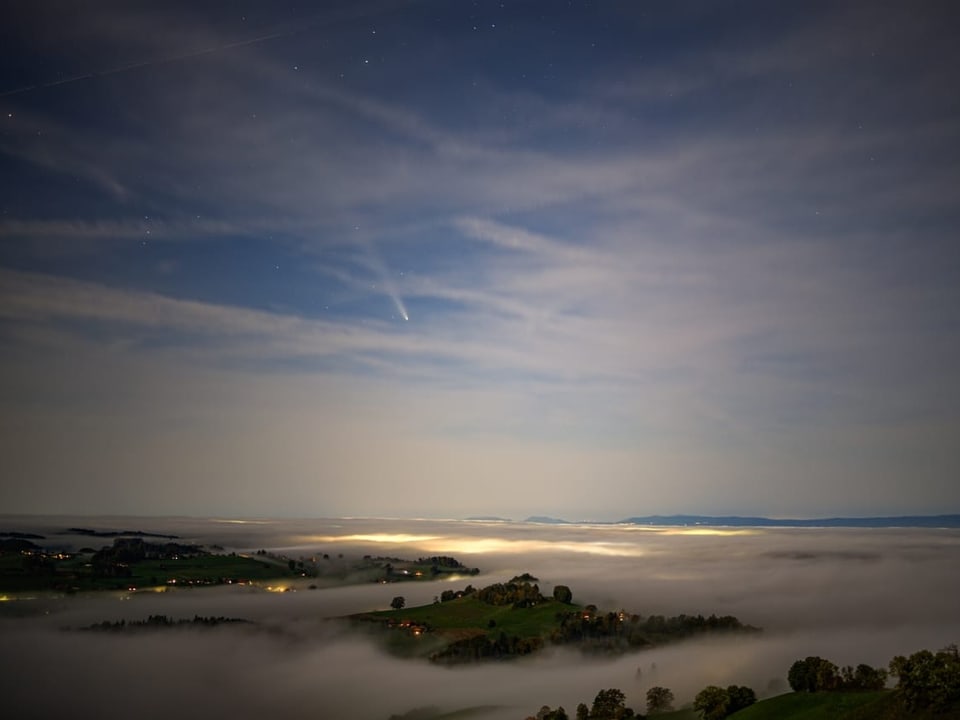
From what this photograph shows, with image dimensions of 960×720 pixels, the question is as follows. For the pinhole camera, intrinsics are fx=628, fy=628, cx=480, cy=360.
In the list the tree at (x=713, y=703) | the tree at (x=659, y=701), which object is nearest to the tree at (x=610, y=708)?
the tree at (x=659, y=701)

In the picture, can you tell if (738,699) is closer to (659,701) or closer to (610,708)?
(659,701)

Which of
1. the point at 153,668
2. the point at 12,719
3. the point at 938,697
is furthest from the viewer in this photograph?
the point at 153,668

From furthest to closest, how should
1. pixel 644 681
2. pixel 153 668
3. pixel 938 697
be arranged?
pixel 153 668, pixel 644 681, pixel 938 697

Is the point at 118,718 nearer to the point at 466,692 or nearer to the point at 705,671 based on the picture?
the point at 466,692

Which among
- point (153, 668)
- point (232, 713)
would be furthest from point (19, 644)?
point (232, 713)

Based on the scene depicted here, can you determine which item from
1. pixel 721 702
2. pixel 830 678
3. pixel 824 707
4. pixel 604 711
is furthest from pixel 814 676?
pixel 604 711

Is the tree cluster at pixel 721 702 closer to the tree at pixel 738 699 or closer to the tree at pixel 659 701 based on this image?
the tree at pixel 738 699

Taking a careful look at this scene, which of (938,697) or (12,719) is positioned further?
(12,719)
